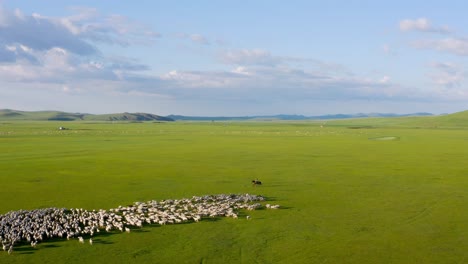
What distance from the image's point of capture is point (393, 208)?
25031 mm

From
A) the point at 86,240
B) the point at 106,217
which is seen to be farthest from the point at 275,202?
the point at 86,240

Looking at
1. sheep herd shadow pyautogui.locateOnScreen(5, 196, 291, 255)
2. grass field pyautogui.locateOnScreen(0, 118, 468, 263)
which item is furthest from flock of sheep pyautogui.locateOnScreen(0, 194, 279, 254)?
grass field pyautogui.locateOnScreen(0, 118, 468, 263)

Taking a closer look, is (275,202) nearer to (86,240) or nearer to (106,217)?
(106,217)

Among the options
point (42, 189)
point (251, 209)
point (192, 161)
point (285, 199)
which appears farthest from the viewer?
point (192, 161)

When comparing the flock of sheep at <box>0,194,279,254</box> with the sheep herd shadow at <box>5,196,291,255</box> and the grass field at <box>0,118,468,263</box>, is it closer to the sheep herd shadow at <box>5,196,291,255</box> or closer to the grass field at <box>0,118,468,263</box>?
the sheep herd shadow at <box>5,196,291,255</box>

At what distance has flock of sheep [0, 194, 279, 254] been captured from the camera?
62.0 ft

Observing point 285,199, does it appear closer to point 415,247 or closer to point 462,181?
point 415,247

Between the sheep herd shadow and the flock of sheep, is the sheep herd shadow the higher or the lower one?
the lower one

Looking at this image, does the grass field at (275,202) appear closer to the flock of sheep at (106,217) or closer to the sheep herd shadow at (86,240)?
the sheep herd shadow at (86,240)

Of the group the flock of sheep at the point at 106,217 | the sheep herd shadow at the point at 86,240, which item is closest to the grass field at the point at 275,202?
the sheep herd shadow at the point at 86,240

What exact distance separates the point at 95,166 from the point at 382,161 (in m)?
28.6

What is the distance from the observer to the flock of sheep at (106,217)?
18906 mm

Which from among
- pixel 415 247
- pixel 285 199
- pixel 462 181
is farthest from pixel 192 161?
pixel 415 247

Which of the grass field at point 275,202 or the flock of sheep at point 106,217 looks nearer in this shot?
the grass field at point 275,202
